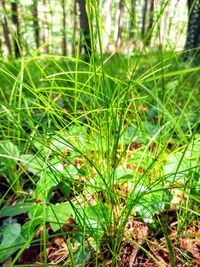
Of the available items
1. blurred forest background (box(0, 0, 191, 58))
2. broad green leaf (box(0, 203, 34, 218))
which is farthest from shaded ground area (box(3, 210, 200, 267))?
Result: blurred forest background (box(0, 0, 191, 58))

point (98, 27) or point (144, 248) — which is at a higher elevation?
point (98, 27)

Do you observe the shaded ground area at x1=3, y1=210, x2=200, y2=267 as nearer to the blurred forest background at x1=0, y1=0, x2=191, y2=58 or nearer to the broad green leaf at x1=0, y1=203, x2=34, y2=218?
the broad green leaf at x1=0, y1=203, x2=34, y2=218

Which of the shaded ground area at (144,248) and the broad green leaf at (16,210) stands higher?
the broad green leaf at (16,210)

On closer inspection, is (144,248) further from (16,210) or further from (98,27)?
(98,27)

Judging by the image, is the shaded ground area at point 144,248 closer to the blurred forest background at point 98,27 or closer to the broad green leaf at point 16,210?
the broad green leaf at point 16,210

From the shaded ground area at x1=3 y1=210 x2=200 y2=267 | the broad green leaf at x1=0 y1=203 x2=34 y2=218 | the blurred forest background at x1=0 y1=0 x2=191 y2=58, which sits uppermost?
the blurred forest background at x1=0 y1=0 x2=191 y2=58

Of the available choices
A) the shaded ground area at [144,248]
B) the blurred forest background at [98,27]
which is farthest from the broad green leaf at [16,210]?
the blurred forest background at [98,27]

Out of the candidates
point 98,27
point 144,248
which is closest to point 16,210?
point 144,248

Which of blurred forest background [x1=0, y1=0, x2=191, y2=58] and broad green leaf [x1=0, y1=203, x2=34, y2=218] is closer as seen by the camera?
blurred forest background [x1=0, y1=0, x2=191, y2=58]

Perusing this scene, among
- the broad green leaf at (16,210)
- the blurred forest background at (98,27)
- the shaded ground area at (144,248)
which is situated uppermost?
the blurred forest background at (98,27)

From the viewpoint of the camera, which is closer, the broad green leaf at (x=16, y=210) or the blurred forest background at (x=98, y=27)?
Result: the blurred forest background at (x=98, y=27)

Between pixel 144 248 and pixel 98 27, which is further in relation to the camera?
pixel 144 248
